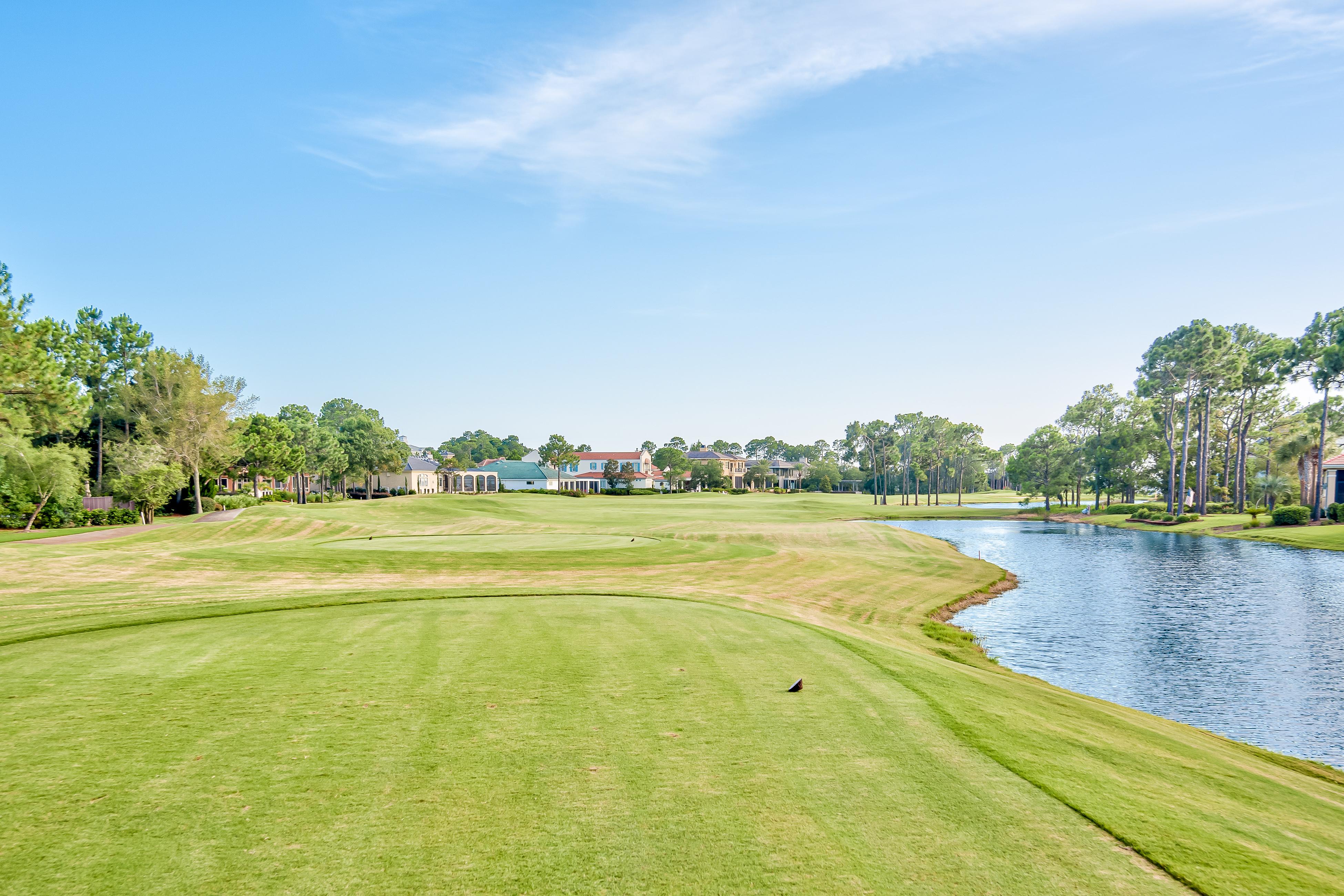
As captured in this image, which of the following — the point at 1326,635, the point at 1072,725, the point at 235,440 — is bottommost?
the point at 1326,635

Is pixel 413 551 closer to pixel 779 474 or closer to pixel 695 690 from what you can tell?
pixel 695 690

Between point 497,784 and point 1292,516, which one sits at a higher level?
point 497,784

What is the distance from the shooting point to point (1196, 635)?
73.8 ft

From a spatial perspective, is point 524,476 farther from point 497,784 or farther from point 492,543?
point 497,784

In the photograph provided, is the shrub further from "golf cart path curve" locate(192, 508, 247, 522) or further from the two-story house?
the two-story house

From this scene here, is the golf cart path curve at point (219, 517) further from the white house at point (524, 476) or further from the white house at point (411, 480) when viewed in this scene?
the white house at point (524, 476)

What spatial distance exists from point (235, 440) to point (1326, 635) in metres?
72.2

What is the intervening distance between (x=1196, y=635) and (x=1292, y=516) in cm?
4921

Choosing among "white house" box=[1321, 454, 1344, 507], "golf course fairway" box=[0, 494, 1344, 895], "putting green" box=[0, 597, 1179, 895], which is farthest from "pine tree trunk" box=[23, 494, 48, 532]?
"white house" box=[1321, 454, 1344, 507]

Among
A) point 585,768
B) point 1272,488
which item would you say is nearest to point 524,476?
point 1272,488

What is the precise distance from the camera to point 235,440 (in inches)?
2425

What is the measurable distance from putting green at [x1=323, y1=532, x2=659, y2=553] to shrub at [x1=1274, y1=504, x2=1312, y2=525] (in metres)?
56.0

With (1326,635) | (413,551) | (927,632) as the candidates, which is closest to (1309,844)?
(927,632)

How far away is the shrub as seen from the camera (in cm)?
5747
